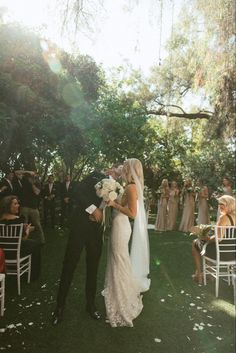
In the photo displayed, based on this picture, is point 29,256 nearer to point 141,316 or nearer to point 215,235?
point 141,316

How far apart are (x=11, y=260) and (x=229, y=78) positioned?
8.64 feet

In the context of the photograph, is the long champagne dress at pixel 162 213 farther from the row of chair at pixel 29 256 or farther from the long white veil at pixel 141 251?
the row of chair at pixel 29 256

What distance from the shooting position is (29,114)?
245 cm

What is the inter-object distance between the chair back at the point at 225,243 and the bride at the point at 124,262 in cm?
97

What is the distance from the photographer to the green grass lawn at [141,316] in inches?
87.6

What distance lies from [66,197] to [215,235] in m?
1.57

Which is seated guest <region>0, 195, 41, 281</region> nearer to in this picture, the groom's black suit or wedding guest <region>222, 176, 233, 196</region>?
the groom's black suit

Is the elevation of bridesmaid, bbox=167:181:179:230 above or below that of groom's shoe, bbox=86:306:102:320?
above

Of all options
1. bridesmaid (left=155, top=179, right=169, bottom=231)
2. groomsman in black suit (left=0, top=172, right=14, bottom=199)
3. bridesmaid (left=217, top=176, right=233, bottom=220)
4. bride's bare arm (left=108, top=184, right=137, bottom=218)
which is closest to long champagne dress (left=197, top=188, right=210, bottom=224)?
bridesmaid (left=217, top=176, right=233, bottom=220)

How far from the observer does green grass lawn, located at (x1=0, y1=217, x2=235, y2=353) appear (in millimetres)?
2225

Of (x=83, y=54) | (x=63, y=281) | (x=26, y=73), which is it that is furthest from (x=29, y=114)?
(x=63, y=281)


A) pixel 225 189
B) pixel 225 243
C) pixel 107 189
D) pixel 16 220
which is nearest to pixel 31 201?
pixel 16 220

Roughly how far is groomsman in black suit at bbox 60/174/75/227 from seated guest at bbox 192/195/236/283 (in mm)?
1367

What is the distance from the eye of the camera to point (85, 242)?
8.86 ft
